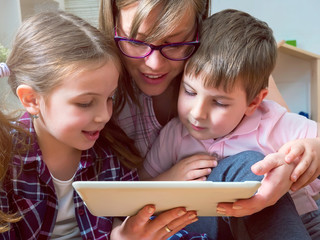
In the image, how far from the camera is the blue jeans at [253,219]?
912 mm

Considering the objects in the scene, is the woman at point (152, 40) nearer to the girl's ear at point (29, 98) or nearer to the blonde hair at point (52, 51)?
the blonde hair at point (52, 51)

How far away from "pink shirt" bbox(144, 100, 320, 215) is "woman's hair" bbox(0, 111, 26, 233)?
398 mm

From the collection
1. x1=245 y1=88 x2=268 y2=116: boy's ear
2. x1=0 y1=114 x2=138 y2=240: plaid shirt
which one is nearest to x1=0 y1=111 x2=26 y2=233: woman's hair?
x1=0 y1=114 x2=138 y2=240: plaid shirt

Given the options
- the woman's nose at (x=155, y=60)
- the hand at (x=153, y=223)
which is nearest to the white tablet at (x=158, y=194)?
the hand at (x=153, y=223)

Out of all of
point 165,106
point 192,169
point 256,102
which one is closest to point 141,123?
point 165,106

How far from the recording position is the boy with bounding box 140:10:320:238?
106 cm

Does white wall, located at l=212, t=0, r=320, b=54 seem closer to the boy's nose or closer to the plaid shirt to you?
the boy's nose

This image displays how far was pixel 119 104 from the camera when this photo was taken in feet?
4.07

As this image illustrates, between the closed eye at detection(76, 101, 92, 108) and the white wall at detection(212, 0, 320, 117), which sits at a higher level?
the closed eye at detection(76, 101, 92, 108)

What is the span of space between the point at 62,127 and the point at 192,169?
0.36 m

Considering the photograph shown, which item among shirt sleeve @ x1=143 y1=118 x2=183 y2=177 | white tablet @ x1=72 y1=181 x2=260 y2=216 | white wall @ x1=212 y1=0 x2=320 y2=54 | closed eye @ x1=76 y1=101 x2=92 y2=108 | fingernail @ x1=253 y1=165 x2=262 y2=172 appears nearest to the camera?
white tablet @ x1=72 y1=181 x2=260 y2=216

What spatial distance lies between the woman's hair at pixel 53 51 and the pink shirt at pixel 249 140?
0.30 meters

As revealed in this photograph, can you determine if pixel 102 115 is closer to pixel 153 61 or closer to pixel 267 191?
pixel 153 61

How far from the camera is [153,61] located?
107 cm
